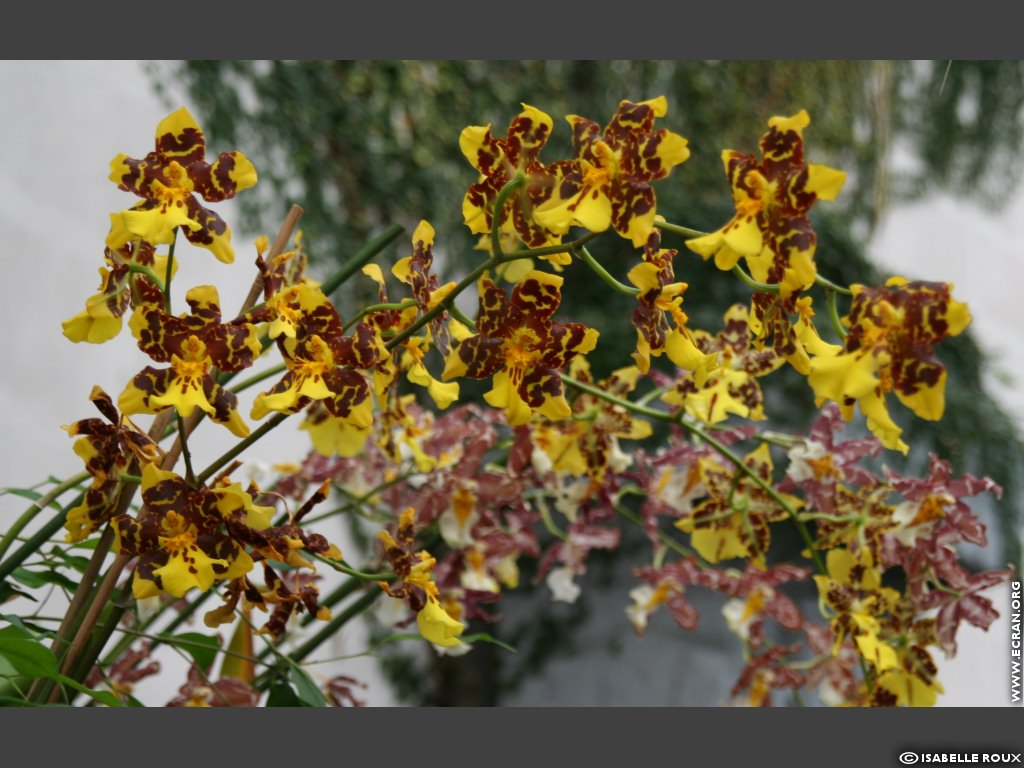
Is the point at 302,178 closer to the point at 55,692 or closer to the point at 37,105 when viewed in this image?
the point at 37,105

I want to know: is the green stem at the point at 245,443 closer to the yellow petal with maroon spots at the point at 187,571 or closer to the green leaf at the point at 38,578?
the yellow petal with maroon spots at the point at 187,571

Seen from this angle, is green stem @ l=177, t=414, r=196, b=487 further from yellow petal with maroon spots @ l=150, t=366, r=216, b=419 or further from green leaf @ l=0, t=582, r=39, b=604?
green leaf @ l=0, t=582, r=39, b=604

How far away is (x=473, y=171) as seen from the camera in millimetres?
1790

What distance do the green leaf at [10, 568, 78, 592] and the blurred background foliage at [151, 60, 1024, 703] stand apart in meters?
0.84

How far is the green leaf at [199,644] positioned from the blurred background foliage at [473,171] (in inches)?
32.6

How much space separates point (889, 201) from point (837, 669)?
197cm

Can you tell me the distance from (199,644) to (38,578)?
0.07m

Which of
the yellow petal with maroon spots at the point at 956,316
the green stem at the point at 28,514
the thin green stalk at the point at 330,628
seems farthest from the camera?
the thin green stalk at the point at 330,628

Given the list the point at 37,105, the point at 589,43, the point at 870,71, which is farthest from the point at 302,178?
the point at 870,71

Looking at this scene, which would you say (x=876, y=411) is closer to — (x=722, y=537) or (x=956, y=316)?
A: (x=956, y=316)

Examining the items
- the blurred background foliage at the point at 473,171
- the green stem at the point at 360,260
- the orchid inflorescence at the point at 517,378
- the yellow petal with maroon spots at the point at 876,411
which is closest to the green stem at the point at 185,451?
the orchid inflorescence at the point at 517,378

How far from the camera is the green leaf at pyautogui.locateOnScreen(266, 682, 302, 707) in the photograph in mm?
482

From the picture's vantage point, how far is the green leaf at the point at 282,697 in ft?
1.58

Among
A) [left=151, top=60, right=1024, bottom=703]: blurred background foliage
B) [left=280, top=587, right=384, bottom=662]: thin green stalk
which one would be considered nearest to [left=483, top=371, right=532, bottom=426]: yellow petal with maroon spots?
[left=280, top=587, right=384, bottom=662]: thin green stalk
